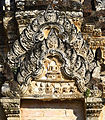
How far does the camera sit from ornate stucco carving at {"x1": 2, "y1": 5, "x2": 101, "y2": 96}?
6.64m

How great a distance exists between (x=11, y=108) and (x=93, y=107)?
4.30 ft

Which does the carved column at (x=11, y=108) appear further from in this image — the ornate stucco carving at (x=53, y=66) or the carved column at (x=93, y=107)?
the carved column at (x=93, y=107)

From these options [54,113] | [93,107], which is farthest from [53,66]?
[93,107]

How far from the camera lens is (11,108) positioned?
6.48 meters

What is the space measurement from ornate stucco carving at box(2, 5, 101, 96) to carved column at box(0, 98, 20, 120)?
156mm

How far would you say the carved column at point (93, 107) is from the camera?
6.60 m

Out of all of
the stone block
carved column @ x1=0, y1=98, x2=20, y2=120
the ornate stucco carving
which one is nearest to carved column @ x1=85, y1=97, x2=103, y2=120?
the ornate stucco carving

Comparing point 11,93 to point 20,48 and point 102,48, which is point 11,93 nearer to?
point 20,48

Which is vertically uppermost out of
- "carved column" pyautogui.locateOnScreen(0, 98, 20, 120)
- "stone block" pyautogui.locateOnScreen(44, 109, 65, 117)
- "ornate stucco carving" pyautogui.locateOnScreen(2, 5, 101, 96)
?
"ornate stucco carving" pyautogui.locateOnScreen(2, 5, 101, 96)

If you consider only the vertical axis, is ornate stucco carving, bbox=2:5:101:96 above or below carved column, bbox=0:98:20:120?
above

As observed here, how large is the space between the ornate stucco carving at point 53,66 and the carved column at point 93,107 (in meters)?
0.16

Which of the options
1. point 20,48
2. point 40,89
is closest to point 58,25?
point 20,48

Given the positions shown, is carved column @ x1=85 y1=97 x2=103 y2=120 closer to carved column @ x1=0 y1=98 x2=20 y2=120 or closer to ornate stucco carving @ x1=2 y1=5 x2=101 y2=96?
ornate stucco carving @ x1=2 y1=5 x2=101 y2=96

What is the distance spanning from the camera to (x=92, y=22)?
27.5 ft
